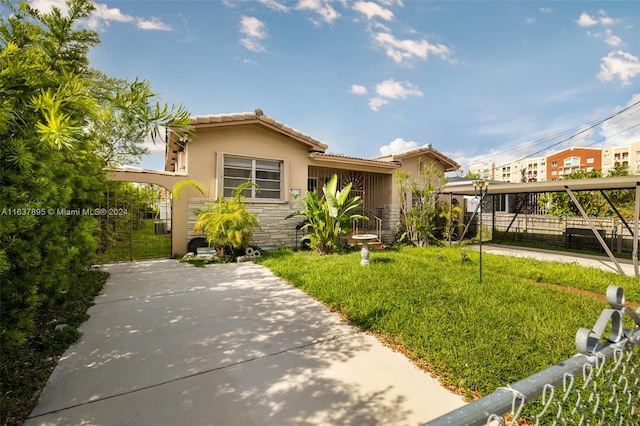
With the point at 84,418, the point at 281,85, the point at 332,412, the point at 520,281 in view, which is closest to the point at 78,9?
the point at 84,418

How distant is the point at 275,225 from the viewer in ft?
37.1

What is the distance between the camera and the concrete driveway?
258cm

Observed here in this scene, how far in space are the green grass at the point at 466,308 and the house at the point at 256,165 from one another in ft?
9.19

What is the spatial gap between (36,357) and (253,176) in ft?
27.3

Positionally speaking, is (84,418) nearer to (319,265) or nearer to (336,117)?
(319,265)

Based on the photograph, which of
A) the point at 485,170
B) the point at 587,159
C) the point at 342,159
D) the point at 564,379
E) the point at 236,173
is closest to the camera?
the point at 564,379

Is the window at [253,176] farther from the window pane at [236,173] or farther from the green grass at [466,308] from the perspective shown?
the green grass at [466,308]

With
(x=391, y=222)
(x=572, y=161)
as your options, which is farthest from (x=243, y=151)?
(x=572, y=161)

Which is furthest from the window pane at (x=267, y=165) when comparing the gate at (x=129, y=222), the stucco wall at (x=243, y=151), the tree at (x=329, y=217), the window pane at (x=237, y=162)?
the gate at (x=129, y=222)

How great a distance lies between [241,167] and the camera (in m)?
10.9

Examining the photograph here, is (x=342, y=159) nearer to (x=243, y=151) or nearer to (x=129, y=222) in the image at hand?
(x=243, y=151)

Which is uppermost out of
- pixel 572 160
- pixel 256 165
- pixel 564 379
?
pixel 572 160

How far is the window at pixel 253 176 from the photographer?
10.6 metres

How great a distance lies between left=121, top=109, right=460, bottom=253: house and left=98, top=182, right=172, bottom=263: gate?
975 mm
